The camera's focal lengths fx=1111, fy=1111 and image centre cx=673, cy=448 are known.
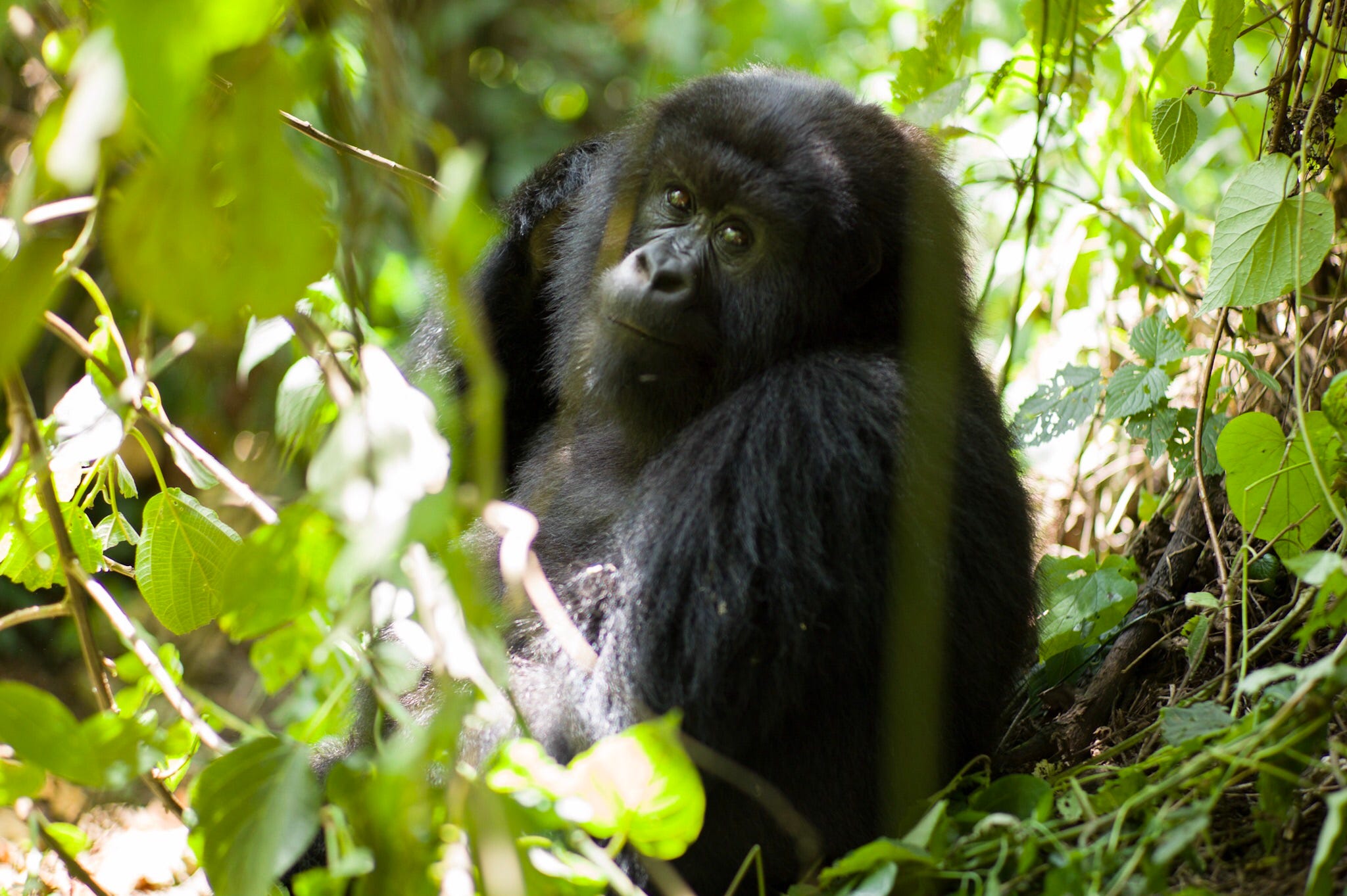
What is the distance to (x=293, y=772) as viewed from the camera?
118 cm

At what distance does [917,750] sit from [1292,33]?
61.5 inches

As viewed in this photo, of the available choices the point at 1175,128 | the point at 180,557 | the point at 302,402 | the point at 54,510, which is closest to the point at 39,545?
the point at 180,557

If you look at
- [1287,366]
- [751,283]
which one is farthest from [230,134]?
[1287,366]

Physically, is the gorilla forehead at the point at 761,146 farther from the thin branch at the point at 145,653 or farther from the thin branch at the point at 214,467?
the thin branch at the point at 145,653

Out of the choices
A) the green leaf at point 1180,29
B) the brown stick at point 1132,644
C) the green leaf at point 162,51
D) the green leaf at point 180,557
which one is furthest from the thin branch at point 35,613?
the green leaf at point 1180,29

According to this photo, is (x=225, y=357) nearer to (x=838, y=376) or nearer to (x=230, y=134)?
(x=838, y=376)

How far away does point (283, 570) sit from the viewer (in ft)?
3.53

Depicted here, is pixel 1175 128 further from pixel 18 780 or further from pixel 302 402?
pixel 18 780

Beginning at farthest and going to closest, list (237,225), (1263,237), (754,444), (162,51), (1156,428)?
1. (1156,428)
2. (1263,237)
3. (754,444)
4. (237,225)
5. (162,51)

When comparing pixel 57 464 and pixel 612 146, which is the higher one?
pixel 612 146

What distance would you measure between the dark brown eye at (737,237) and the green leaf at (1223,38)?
38.6 inches

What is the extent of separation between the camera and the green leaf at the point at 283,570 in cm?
106

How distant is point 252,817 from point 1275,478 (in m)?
1.72

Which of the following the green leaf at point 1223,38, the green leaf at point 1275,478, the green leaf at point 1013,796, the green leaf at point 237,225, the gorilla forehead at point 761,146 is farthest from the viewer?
the gorilla forehead at point 761,146
